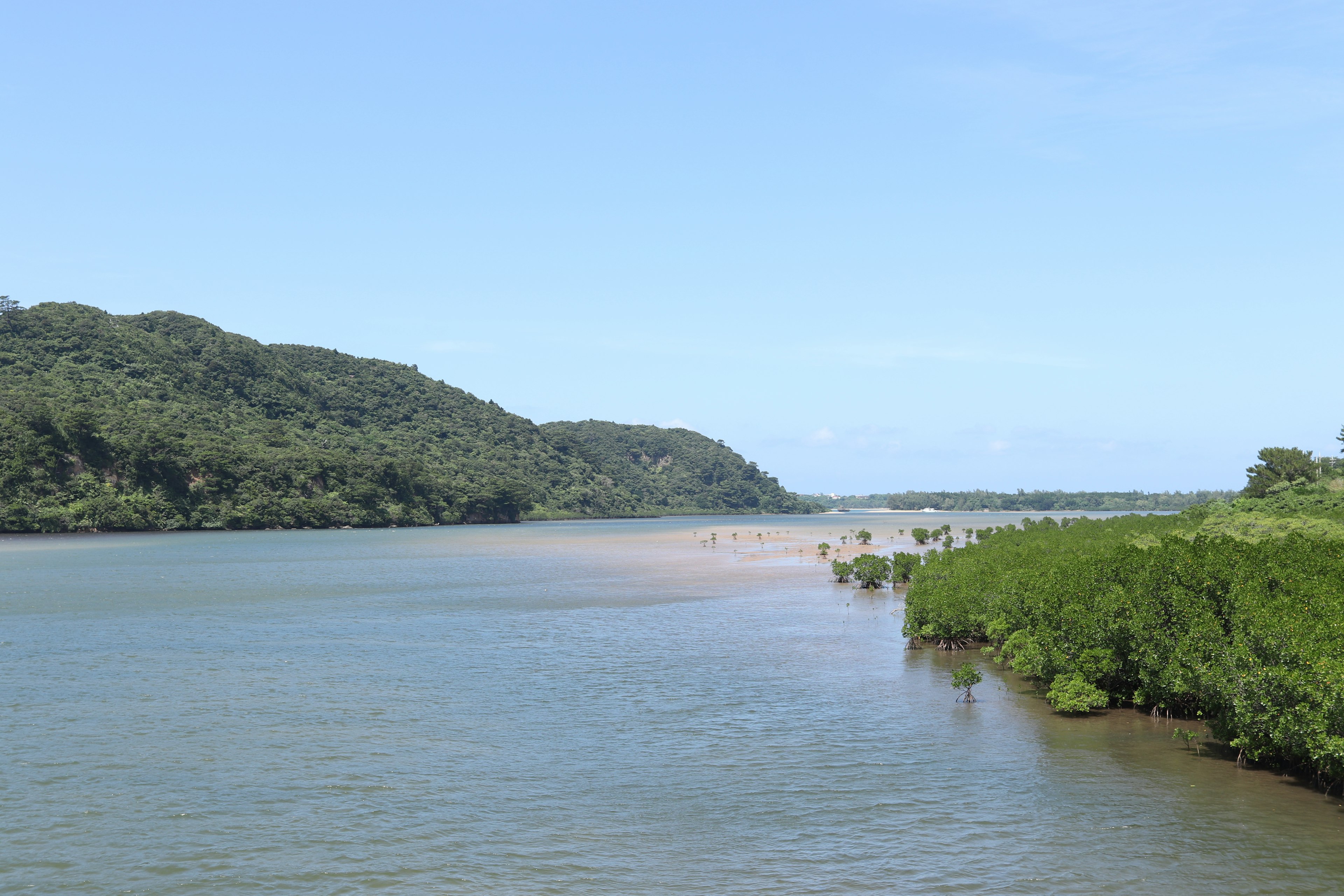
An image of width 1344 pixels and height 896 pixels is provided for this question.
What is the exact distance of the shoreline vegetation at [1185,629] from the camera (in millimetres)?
18641

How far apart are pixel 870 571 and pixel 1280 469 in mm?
59978

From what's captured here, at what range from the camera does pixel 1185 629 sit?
24.1 meters

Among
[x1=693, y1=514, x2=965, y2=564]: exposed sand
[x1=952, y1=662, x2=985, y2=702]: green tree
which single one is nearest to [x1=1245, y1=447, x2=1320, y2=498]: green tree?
[x1=693, y1=514, x2=965, y2=564]: exposed sand

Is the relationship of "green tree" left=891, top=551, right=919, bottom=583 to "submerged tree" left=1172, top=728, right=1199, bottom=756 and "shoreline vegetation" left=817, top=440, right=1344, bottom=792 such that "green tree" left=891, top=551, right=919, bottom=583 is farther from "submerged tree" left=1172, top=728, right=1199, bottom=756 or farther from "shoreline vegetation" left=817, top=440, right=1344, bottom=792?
"submerged tree" left=1172, top=728, right=1199, bottom=756

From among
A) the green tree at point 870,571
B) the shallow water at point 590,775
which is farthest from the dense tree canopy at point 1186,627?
the green tree at point 870,571

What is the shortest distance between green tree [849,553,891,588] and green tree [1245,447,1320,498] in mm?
48806

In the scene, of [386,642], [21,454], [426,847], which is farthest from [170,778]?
[21,454]

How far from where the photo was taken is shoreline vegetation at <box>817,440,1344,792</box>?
18641 millimetres

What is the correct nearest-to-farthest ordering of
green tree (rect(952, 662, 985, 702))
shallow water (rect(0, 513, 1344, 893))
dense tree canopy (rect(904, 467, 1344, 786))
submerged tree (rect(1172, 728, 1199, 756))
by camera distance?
shallow water (rect(0, 513, 1344, 893))
dense tree canopy (rect(904, 467, 1344, 786))
submerged tree (rect(1172, 728, 1199, 756))
green tree (rect(952, 662, 985, 702))

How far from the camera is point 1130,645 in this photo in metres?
26.1

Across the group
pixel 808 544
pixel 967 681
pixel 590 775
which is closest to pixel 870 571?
pixel 967 681

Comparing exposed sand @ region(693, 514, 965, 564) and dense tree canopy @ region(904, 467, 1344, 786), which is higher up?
dense tree canopy @ region(904, 467, 1344, 786)

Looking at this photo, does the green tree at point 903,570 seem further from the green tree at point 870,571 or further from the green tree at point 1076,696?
the green tree at point 1076,696

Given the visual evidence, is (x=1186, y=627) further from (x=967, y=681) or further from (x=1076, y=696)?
(x=967, y=681)
